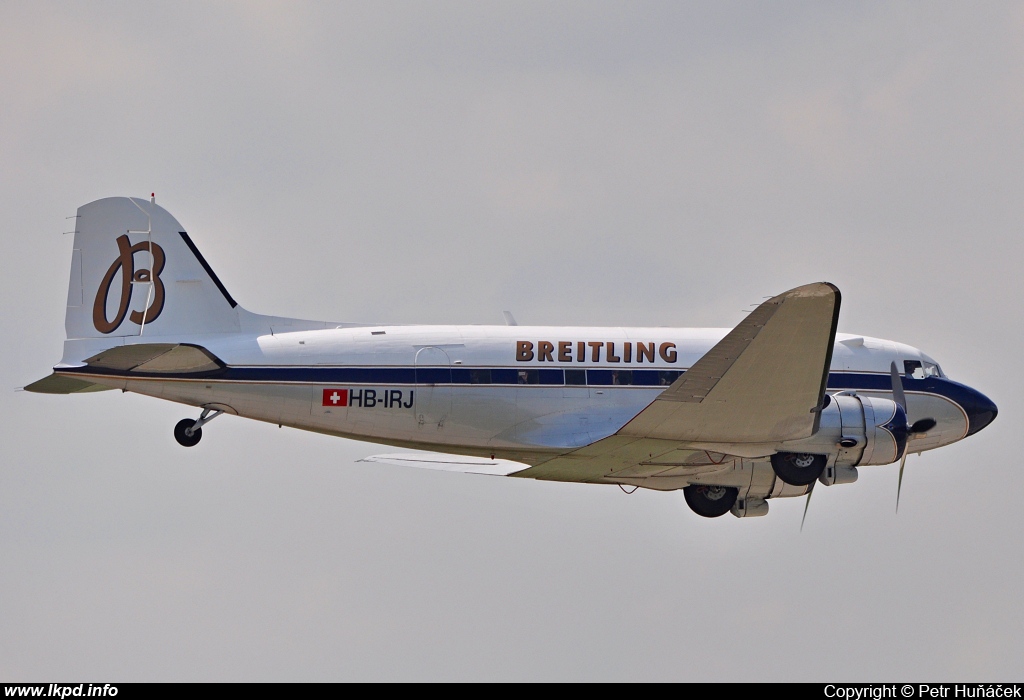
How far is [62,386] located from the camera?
24938 millimetres

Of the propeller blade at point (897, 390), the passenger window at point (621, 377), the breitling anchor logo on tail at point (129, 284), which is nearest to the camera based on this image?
the breitling anchor logo on tail at point (129, 284)

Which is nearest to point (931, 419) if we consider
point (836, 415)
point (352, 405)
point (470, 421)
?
point (836, 415)

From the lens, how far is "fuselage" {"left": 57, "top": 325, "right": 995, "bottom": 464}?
81.7ft

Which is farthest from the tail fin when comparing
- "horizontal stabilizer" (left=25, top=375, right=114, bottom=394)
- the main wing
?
the main wing

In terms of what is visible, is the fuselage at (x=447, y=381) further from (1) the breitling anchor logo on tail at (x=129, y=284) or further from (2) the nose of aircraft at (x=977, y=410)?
(2) the nose of aircraft at (x=977, y=410)

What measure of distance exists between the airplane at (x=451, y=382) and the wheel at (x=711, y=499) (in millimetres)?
1809

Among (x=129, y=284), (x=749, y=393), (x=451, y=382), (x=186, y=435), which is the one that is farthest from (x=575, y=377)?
(x=129, y=284)

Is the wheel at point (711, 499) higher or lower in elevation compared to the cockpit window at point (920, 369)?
lower

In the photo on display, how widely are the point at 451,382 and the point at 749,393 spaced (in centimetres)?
539

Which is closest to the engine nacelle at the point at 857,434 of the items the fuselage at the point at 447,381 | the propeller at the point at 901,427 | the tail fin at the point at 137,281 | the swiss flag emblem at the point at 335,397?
the propeller at the point at 901,427

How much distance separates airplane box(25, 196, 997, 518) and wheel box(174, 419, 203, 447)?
0.07ft

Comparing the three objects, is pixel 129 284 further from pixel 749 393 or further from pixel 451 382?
pixel 749 393

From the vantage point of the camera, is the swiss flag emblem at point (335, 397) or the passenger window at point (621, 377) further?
the passenger window at point (621, 377)

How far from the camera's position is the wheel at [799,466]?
26.0 m
